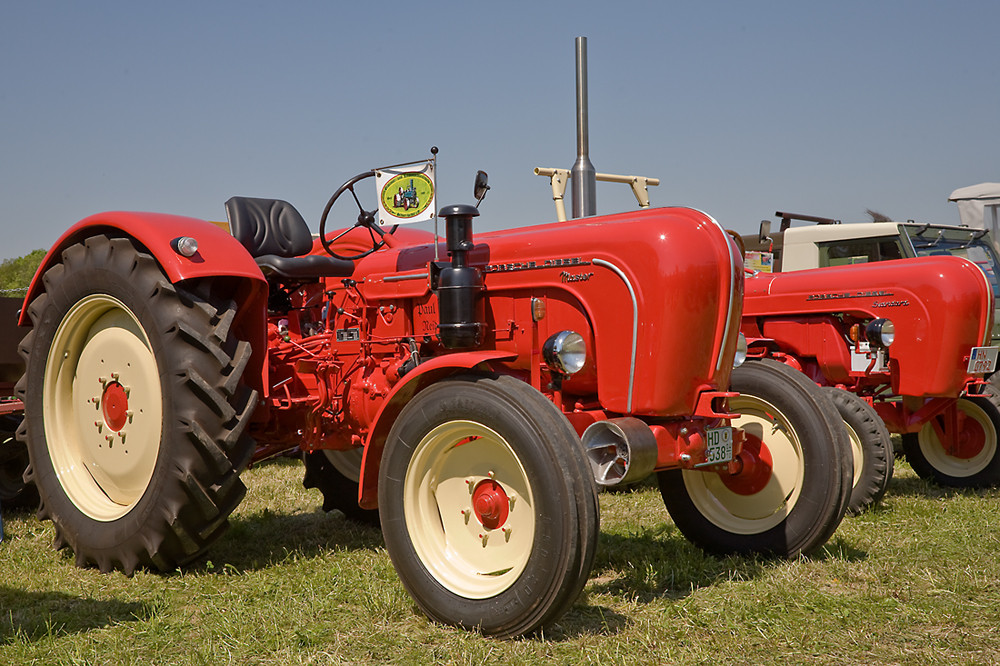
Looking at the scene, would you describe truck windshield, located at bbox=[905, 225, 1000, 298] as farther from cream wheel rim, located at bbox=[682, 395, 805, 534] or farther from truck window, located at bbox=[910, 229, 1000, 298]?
cream wheel rim, located at bbox=[682, 395, 805, 534]

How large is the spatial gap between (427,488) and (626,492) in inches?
122

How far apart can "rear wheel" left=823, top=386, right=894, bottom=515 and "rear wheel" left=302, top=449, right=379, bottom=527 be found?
2616 millimetres

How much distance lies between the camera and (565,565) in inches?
108

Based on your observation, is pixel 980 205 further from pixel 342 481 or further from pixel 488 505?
pixel 488 505

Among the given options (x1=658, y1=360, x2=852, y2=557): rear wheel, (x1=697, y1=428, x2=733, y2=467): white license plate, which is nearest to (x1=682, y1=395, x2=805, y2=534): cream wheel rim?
(x1=658, y1=360, x2=852, y2=557): rear wheel

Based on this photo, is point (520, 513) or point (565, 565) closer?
point (565, 565)

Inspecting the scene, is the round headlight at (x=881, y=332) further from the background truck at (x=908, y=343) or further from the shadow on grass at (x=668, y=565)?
the shadow on grass at (x=668, y=565)

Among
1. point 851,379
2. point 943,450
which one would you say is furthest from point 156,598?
point 943,450

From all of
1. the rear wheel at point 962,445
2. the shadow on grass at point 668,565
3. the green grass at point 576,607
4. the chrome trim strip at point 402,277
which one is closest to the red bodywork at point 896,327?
the rear wheel at point 962,445

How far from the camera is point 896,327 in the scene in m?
6.05

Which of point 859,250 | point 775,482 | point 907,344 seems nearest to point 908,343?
point 907,344

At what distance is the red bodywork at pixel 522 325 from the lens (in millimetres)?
3270

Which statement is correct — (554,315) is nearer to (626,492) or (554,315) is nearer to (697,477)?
(697,477)

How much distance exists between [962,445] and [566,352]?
4279 millimetres
